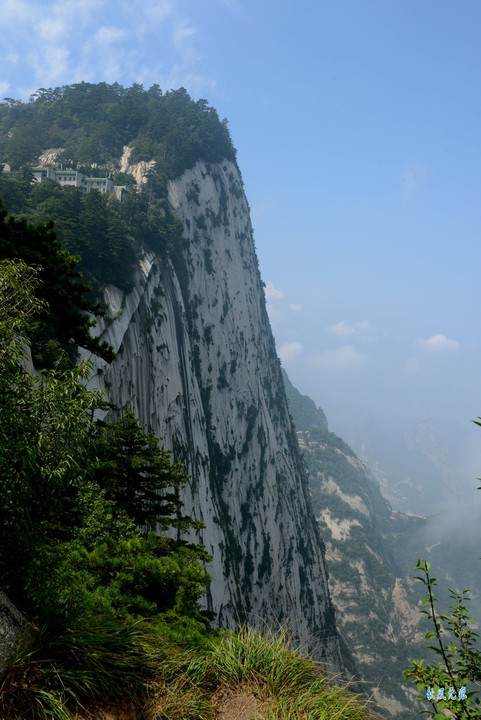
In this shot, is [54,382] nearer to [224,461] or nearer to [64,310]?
[64,310]

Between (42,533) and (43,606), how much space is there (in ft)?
3.16

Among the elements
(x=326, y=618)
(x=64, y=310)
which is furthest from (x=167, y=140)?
(x=326, y=618)

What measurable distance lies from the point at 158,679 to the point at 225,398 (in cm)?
6231

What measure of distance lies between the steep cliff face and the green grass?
25.6 meters

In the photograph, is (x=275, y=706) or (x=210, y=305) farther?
(x=210, y=305)

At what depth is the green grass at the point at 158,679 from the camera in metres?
5.65

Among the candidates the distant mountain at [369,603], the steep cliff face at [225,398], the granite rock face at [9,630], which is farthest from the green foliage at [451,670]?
the distant mountain at [369,603]

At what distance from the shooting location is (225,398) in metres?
68.9

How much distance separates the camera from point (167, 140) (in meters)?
80.1

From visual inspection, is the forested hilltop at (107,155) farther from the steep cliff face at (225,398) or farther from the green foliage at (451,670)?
the green foliage at (451,670)

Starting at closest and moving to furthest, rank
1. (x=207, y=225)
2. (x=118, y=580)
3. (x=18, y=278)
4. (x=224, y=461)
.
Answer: (x=18, y=278) < (x=118, y=580) < (x=224, y=461) < (x=207, y=225)

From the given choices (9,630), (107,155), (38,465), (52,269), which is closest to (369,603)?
(107,155)

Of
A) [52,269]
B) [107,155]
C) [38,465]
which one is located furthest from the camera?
[107,155]

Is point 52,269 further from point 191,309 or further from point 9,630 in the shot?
point 191,309
